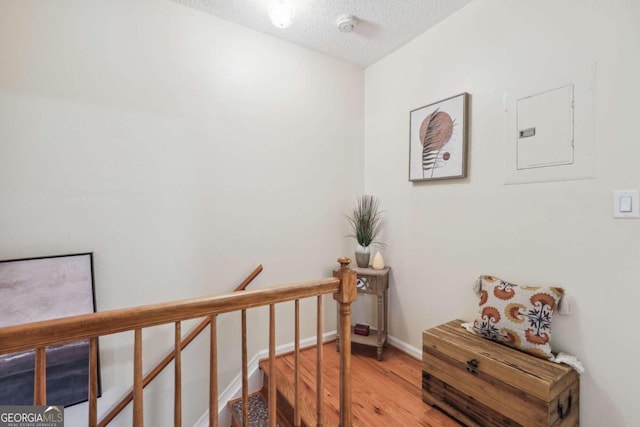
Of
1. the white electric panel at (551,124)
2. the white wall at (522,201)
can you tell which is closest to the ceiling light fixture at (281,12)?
the white wall at (522,201)

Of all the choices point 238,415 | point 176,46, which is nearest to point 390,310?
point 238,415

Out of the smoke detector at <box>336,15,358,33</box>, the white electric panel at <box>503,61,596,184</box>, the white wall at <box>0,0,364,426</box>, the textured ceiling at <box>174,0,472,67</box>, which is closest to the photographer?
the white electric panel at <box>503,61,596,184</box>

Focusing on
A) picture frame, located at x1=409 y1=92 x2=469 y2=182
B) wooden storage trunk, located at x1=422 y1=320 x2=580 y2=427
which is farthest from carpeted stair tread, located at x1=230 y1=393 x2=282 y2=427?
picture frame, located at x1=409 y1=92 x2=469 y2=182

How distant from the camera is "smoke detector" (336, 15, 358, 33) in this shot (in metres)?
2.05

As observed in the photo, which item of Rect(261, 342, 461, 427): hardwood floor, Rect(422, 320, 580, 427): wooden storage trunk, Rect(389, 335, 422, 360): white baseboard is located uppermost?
Rect(422, 320, 580, 427): wooden storage trunk

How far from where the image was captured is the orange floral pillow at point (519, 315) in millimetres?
1486

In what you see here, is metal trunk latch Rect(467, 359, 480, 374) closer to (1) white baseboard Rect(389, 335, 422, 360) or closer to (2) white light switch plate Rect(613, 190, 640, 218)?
(1) white baseboard Rect(389, 335, 422, 360)

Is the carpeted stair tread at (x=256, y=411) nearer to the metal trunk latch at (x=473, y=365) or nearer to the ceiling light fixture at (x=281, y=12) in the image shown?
the metal trunk latch at (x=473, y=365)

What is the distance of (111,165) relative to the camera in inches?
69.9

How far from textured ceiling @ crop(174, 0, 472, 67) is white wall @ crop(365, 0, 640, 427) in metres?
0.12

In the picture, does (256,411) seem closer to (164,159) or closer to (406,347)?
(406,347)

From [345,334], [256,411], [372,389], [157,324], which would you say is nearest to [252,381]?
[256,411]

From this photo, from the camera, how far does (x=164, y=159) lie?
6.33 ft

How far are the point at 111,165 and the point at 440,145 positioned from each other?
7.21ft
